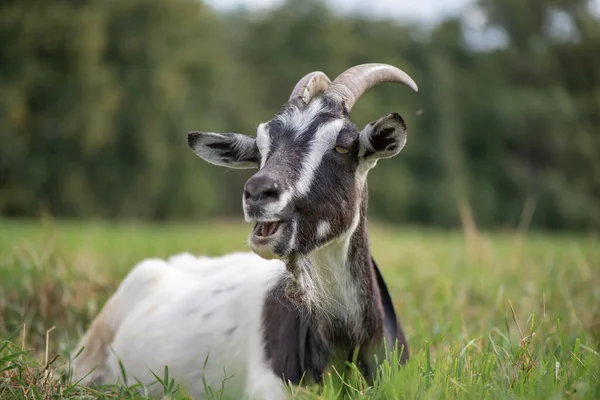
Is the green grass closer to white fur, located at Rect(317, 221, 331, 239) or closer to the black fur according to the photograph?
the black fur

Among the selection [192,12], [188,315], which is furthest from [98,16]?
[188,315]

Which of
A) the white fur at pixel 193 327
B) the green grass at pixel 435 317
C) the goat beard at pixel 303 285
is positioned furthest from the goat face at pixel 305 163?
the green grass at pixel 435 317

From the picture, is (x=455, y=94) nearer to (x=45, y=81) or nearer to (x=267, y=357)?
(x=45, y=81)

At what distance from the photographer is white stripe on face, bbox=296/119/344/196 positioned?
10.4 ft

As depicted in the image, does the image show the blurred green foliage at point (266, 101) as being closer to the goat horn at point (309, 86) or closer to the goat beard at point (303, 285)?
the goat horn at point (309, 86)

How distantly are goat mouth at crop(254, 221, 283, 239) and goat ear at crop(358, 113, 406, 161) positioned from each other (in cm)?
62

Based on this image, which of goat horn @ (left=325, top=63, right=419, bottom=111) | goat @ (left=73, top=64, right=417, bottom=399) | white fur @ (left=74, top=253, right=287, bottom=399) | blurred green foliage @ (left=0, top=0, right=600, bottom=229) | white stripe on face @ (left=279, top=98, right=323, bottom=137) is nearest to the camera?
goat @ (left=73, top=64, right=417, bottom=399)

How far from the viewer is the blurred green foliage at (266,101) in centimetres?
2428

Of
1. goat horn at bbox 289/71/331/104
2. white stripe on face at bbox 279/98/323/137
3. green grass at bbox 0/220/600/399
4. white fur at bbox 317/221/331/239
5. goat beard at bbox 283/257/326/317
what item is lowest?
green grass at bbox 0/220/600/399

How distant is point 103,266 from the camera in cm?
695

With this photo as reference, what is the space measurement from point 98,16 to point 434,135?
1856 cm

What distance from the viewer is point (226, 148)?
3.70m

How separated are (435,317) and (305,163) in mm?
2359

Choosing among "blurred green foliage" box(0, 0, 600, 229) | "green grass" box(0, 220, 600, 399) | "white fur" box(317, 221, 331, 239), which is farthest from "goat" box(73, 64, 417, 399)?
"blurred green foliage" box(0, 0, 600, 229)
